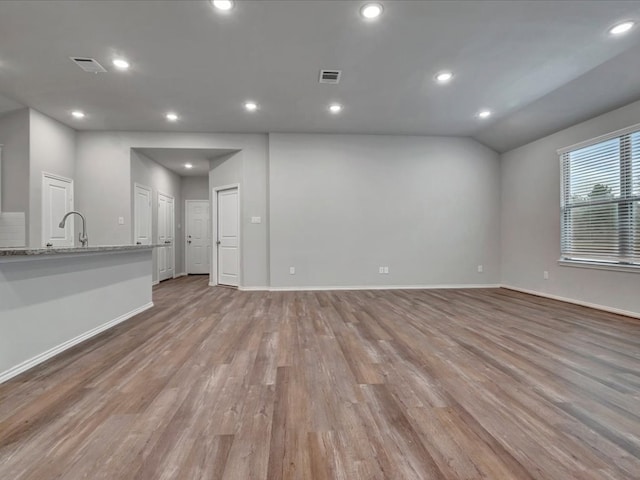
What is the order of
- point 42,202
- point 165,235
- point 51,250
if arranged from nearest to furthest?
point 51,250
point 42,202
point 165,235

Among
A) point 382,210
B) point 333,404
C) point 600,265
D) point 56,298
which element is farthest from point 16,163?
point 600,265

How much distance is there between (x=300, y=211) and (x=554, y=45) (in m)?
3.98

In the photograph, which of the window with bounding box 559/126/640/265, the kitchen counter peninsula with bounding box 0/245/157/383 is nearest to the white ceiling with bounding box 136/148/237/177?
the kitchen counter peninsula with bounding box 0/245/157/383

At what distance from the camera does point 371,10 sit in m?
2.48

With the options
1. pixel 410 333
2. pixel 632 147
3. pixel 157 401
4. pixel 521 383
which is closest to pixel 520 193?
pixel 632 147

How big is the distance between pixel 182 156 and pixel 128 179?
1097 millimetres

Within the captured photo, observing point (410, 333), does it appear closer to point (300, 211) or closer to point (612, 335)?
point (612, 335)

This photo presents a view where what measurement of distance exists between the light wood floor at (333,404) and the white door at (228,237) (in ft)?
8.60

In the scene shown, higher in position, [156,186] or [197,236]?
[156,186]

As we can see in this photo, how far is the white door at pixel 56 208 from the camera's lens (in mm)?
4641

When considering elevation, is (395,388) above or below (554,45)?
below

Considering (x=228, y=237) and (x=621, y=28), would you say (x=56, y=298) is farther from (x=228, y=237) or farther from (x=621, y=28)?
(x=621, y=28)

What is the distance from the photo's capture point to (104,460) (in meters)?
1.27

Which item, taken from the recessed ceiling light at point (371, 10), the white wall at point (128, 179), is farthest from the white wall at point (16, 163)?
the recessed ceiling light at point (371, 10)
